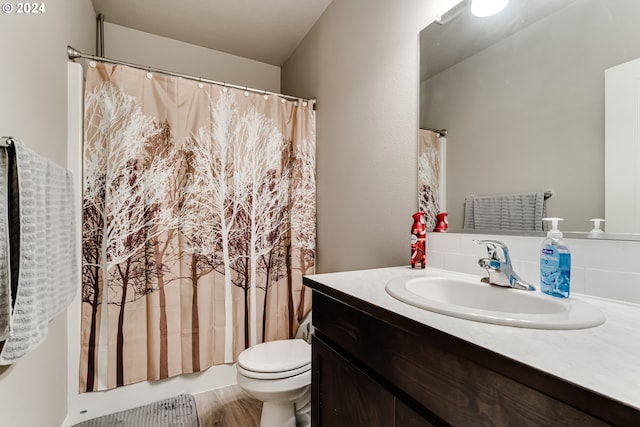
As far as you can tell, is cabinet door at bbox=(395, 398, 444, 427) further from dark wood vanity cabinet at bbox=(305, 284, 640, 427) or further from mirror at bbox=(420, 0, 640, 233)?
mirror at bbox=(420, 0, 640, 233)

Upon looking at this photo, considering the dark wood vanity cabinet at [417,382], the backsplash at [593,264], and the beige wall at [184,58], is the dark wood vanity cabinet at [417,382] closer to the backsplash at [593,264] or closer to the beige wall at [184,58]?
the backsplash at [593,264]

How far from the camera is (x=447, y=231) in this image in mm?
1194

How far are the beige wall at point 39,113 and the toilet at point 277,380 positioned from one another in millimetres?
761

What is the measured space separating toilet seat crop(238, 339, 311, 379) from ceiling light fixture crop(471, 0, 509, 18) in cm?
160

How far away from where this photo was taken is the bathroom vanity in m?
0.40

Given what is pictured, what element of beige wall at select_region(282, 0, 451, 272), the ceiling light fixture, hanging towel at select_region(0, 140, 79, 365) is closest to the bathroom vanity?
beige wall at select_region(282, 0, 451, 272)

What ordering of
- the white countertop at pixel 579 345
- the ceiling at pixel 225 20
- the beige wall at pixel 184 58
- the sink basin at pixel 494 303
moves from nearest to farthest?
the white countertop at pixel 579 345
the sink basin at pixel 494 303
the ceiling at pixel 225 20
the beige wall at pixel 184 58

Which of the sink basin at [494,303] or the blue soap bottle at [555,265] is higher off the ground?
the blue soap bottle at [555,265]

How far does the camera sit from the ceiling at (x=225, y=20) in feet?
6.26

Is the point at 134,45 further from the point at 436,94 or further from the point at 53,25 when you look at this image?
the point at 436,94

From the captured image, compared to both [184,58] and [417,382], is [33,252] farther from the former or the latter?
[184,58]

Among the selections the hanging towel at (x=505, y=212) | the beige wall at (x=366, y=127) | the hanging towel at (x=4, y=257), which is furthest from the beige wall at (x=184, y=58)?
the hanging towel at (x=505, y=212)

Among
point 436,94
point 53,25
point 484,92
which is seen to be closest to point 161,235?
point 53,25

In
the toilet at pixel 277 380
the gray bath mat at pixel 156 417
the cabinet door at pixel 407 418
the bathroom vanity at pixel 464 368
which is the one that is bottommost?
the gray bath mat at pixel 156 417
